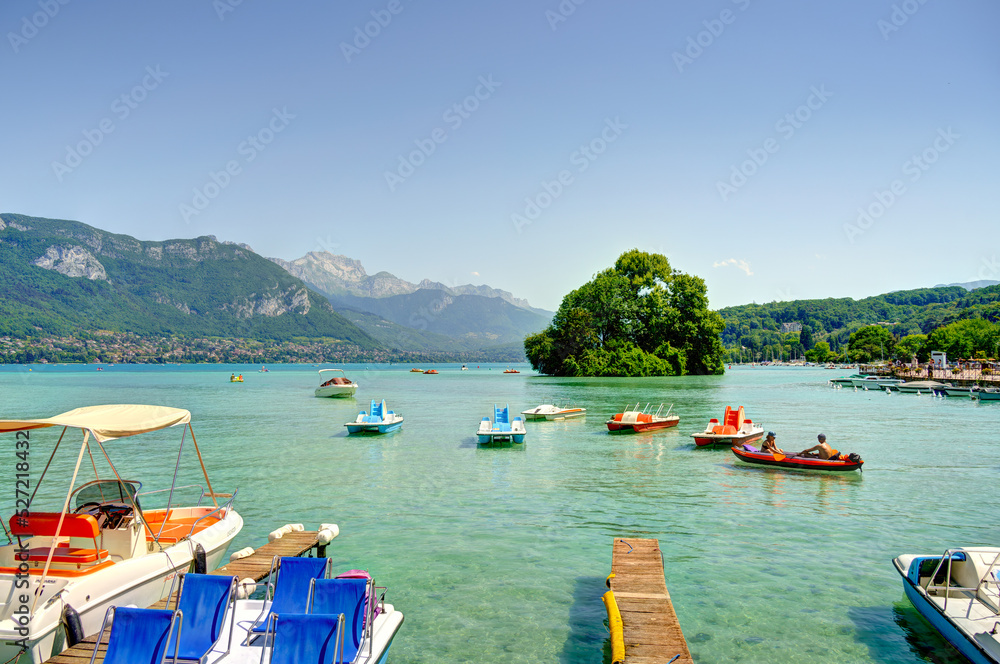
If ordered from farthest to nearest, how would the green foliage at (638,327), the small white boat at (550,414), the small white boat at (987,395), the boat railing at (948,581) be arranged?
the green foliage at (638,327)
the small white boat at (987,395)
the small white boat at (550,414)
the boat railing at (948,581)

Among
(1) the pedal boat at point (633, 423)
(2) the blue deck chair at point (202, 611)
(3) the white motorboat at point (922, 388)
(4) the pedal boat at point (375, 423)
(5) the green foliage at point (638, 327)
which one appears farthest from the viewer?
(5) the green foliage at point (638, 327)

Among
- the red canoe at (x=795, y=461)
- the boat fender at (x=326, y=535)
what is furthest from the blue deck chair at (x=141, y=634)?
the red canoe at (x=795, y=461)

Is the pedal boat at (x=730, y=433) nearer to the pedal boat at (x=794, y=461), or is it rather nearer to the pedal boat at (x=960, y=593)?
the pedal boat at (x=794, y=461)

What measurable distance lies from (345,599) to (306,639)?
3.35 feet

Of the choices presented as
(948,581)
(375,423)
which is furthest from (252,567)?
(375,423)

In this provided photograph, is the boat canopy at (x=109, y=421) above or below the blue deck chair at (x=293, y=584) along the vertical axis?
above

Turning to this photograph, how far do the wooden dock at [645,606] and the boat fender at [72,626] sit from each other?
6905 millimetres

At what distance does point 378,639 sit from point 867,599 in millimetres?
8479

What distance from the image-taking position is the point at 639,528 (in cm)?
1518

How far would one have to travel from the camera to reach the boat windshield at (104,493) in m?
10.6

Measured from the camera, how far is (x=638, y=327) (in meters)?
104

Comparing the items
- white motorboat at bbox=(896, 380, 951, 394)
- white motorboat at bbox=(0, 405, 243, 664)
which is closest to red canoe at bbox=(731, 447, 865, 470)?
white motorboat at bbox=(0, 405, 243, 664)

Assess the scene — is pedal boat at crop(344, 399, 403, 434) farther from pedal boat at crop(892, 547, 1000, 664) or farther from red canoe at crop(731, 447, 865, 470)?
pedal boat at crop(892, 547, 1000, 664)

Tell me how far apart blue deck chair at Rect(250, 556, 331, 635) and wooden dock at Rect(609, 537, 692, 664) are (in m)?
4.11
